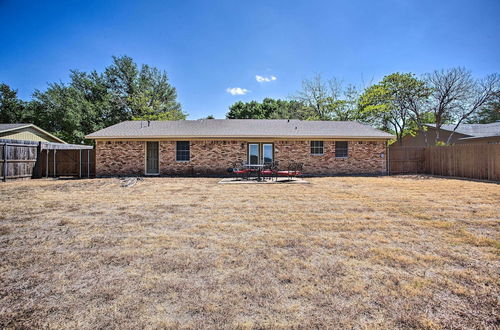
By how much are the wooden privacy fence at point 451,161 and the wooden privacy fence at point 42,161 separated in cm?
1911

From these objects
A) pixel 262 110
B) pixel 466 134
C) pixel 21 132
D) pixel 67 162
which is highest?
pixel 262 110

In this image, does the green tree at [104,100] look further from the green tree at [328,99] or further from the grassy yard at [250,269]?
the grassy yard at [250,269]

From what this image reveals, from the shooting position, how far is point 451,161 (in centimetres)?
1298

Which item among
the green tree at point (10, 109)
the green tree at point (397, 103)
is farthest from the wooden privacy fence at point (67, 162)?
the green tree at point (397, 103)

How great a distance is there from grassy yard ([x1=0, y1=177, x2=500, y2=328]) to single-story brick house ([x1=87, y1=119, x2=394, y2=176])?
923 centimetres

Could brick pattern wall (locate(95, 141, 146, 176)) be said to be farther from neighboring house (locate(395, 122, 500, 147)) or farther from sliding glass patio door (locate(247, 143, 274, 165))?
neighboring house (locate(395, 122, 500, 147))

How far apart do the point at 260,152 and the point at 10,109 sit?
107 ft

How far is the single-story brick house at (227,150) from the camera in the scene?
46.1 feet

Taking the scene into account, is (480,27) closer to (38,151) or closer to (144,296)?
(144,296)

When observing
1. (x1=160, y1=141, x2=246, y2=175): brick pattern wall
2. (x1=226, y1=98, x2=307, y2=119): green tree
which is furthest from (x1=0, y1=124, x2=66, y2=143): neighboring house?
(x1=226, y1=98, x2=307, y2=119): green tree

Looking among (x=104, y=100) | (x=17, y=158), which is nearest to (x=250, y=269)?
(x=17, y=158)

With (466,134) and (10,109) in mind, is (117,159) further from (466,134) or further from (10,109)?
(466,134)

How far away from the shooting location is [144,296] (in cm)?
204

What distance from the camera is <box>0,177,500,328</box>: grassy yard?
180 cm
